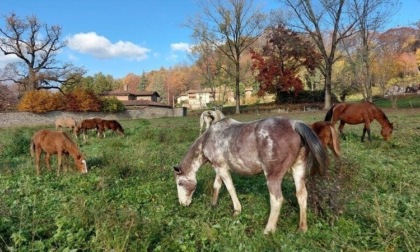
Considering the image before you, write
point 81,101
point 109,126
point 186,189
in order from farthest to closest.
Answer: point 81,101, point 109,126, point 186,189

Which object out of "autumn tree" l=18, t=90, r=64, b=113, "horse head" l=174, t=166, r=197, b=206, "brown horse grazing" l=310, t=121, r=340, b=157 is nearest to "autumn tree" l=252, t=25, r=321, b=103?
"autumn tree" l=18, t=90, r=64, b=113

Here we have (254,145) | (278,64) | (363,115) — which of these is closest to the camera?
(254,145)

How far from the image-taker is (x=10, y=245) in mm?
4578

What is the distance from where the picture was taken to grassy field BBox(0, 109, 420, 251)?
15.0ft

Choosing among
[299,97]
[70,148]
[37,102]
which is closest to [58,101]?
[37,102]

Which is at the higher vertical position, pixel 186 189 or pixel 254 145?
pixel 254 145

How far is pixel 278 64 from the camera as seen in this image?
196ft

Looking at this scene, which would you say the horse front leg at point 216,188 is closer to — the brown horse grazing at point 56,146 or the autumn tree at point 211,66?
the brown horse grazing at point 56,146

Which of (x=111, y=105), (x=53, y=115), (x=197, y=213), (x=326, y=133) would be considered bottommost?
(x=197, y=213)

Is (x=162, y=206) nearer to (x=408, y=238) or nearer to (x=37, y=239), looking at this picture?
(x=37, y=239)

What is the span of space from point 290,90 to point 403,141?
48887 millimetres

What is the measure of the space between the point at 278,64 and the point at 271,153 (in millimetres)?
56524

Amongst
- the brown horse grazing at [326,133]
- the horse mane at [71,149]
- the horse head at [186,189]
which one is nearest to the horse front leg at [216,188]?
the horse head at [186,189]

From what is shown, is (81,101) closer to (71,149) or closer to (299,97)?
(299,97)
